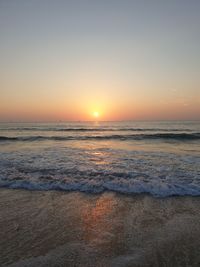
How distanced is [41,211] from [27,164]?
16.7 ft

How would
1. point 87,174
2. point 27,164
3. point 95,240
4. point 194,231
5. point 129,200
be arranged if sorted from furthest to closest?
point 27,164 < point 87,174 < point 129,200 < point 194,231 < point 95,240

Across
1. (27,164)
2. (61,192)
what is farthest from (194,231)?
(27,164)

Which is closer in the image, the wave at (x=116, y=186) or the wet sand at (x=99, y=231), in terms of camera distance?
the wet sand at (x=99, y=231)

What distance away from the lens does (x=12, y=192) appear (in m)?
5.57

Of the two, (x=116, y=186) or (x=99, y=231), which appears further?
(x=116, y=186)

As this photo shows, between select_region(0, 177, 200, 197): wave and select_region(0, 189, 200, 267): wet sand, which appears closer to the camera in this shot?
select_region(0, 189, 200, 267): wet sand

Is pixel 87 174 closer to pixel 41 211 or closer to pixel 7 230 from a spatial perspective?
pixel 41 211

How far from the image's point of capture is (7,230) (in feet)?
11.6

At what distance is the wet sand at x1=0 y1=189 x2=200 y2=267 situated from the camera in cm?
285

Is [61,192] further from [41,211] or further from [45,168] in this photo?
[45,168]

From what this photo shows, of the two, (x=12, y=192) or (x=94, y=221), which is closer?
(x=94, y=221)

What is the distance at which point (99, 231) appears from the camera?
3.57 metres

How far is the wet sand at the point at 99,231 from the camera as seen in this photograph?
285 centimetres

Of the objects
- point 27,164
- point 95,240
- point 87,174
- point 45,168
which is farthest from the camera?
point 27,164
